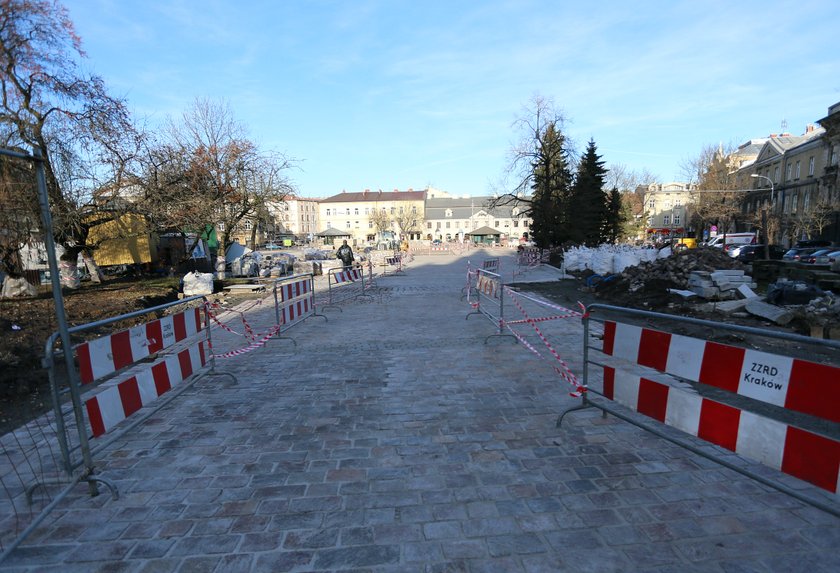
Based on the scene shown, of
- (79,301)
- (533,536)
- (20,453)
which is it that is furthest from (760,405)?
(79,301)

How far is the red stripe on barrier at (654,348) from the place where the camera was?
3.61 metres

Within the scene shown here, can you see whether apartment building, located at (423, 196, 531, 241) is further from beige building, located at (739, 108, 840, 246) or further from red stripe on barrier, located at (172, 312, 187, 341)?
red stripe on barrier, located at (172, 312, 187, 341)

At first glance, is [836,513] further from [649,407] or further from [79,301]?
[79,301]

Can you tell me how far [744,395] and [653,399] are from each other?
815mm

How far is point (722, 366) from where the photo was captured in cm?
311

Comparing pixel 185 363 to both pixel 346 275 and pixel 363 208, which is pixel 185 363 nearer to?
pixel 346 275

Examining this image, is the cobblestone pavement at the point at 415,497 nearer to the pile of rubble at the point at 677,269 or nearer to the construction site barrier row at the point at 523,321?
the construction site barrier row at the point at 523,321

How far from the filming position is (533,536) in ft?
9.39

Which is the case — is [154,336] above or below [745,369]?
below

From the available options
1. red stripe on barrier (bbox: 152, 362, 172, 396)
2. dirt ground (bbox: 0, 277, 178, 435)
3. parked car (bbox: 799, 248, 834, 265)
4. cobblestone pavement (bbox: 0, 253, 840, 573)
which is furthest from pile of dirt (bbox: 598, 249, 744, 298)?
dirt ground (bbox: 0, 277, 178, 435)

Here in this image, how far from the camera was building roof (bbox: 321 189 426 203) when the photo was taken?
107 meters

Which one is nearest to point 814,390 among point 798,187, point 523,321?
point 523,321

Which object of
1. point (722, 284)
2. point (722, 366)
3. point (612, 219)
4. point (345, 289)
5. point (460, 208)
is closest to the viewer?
point (722, 366)

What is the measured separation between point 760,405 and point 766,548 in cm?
310
